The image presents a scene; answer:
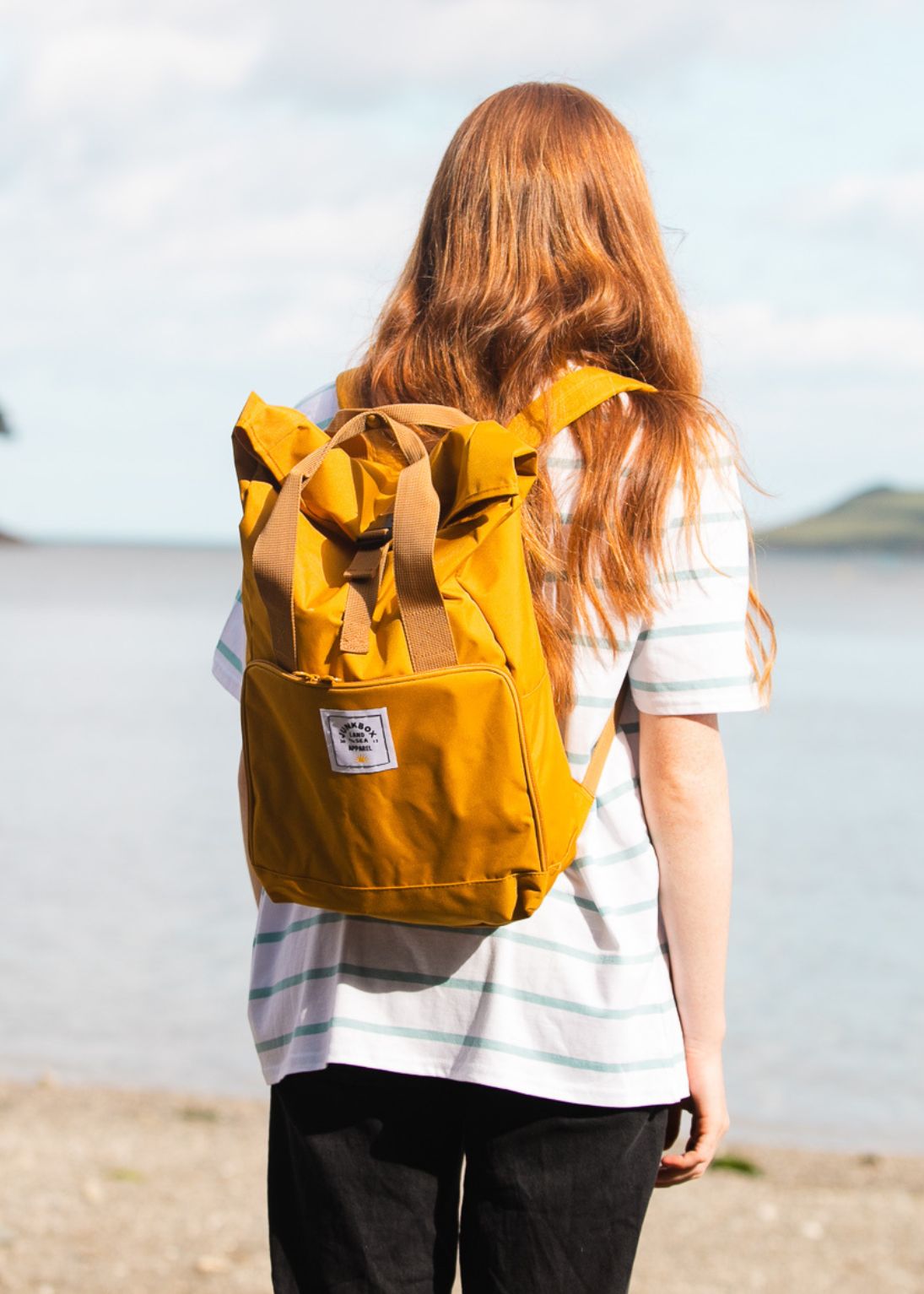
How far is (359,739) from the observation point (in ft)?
4.57

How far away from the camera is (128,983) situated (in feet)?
21.8

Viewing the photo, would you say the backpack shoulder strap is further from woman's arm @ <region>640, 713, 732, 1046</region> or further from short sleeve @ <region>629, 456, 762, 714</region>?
woman's arm @ <region>640, 713, 732, 1046</region>

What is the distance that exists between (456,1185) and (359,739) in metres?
0.63

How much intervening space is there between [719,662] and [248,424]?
24.5 inches

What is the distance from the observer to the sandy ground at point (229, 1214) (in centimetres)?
349

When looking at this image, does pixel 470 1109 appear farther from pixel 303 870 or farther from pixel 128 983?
pixel 128 983

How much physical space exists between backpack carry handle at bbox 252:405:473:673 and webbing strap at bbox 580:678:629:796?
0.99 feet

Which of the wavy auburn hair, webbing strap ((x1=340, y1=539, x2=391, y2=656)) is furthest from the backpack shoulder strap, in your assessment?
webbing strap ((x1=340, y1=539, x2=391, y2=656))

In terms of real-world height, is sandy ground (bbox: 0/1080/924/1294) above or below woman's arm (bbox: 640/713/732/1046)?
below

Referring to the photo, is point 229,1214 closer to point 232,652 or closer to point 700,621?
point 232,652

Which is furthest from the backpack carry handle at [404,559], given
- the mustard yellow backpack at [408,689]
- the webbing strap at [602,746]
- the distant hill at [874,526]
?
the distant hill at [874,526]

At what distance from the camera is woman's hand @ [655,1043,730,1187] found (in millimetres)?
1662

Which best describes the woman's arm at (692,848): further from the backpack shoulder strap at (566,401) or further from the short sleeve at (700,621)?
the backpack shoulder strap at (566,401)

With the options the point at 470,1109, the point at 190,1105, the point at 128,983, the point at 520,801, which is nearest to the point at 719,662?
the point at 520,801
